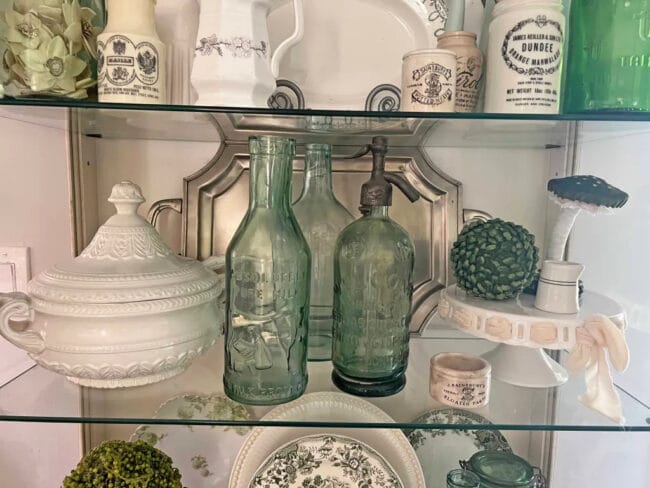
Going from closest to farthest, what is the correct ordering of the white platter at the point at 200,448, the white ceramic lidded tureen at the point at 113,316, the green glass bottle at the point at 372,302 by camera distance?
the white ceramic lidded tureen at the point at 113,316
the green glass bottle at the point at 372,302
the white platter at the point at 200,448

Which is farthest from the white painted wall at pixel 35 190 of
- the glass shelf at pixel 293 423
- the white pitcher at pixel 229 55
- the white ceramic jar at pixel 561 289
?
the white ceramic jar at pixel 561 289

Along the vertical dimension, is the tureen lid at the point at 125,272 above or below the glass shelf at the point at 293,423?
above

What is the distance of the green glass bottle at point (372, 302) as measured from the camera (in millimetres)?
603

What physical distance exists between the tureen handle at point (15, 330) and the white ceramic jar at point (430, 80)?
420mm

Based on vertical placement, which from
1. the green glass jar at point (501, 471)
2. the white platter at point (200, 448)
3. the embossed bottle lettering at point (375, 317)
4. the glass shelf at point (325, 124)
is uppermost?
the glass shelf at point (325, 124)

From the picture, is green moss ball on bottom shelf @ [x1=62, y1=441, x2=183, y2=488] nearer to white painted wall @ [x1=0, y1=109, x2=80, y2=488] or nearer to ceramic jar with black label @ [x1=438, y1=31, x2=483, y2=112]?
white painted wall @ [x1=0, y1=109, x2=80, y2=488]

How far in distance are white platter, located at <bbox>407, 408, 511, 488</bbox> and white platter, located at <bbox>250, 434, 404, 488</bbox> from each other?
4.5 inches

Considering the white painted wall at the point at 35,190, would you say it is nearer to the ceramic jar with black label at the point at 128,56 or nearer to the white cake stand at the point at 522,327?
the ceramic jar with black label at the point at 128,56

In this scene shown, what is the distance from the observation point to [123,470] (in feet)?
1.83

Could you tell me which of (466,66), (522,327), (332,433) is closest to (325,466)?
(332,433)

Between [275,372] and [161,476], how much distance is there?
0.54 ft

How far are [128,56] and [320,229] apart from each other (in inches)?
11.5

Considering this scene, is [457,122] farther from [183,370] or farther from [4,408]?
[4,408]

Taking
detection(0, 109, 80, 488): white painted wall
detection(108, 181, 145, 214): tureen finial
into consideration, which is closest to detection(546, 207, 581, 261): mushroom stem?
detection(108, 181, 145, 214): tureen finial
